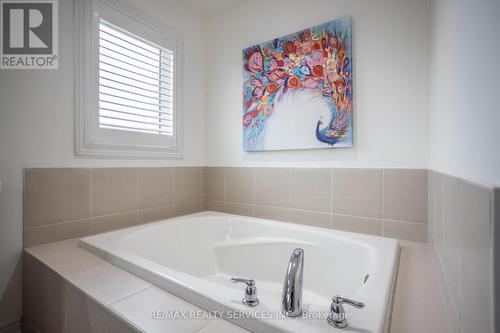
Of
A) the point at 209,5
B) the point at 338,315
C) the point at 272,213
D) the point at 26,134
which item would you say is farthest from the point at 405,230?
the point at 209,5

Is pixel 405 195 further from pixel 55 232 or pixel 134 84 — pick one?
pixel 55 232

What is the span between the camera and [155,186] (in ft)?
5.87

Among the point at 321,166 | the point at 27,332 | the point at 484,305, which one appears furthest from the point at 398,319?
the point at 27,332

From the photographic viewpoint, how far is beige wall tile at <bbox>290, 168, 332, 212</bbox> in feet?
5.18

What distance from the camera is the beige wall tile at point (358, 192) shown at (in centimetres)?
143

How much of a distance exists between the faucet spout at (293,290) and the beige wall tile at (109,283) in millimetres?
514

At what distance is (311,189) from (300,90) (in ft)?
2.22

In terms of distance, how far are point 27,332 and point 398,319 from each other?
1608 mm

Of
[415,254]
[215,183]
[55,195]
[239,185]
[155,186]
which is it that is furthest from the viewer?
[215,183]

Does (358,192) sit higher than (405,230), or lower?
higher

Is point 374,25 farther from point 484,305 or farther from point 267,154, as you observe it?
point 484,305

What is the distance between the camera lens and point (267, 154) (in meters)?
1.83

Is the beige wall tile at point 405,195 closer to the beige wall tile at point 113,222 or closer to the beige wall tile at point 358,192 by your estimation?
the beige wall tile at point 358,192

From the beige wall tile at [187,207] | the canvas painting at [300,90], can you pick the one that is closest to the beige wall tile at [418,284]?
the canvas painting at [300,90]
